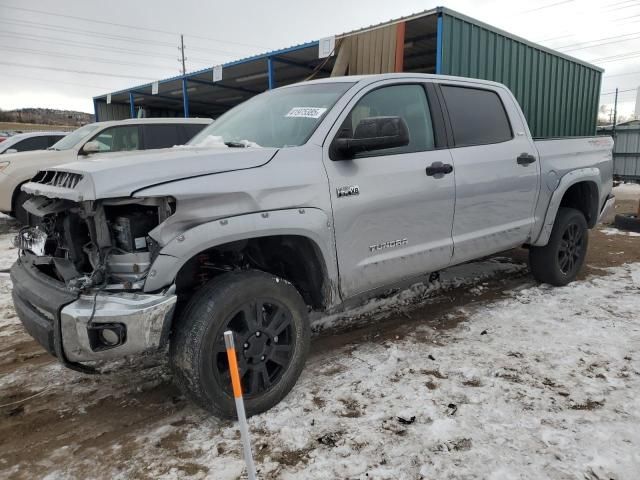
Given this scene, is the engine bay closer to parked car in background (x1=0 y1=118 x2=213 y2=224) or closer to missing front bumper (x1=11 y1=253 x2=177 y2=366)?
missing front bumper (x1=11 y1=253 x2=177 y2=366)

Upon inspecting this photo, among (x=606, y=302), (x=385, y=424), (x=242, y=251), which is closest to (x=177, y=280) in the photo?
(x=242, y=251)

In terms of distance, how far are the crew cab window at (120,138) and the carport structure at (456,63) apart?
4210 millimetres

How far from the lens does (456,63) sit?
8000mm

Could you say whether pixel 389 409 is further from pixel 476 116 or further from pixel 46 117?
pixel 46 117

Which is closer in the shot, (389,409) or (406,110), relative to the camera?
(389,409)

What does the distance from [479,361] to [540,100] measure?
28.4 feet

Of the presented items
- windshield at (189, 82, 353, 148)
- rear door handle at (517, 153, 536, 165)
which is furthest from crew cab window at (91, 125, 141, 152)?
rear door handle at (517, 153, 536, 165)

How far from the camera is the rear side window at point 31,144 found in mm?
10055

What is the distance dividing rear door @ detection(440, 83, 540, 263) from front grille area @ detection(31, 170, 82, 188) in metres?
2.54

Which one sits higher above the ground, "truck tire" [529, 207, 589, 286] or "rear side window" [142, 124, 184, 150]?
"rear side window" [142, 124, 184, 150]

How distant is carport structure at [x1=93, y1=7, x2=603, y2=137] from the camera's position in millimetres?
8102

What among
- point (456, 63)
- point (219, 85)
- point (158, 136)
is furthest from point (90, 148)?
point (219, 85)

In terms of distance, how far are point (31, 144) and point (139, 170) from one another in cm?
972

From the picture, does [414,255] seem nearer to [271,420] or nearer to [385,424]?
[385,424]
